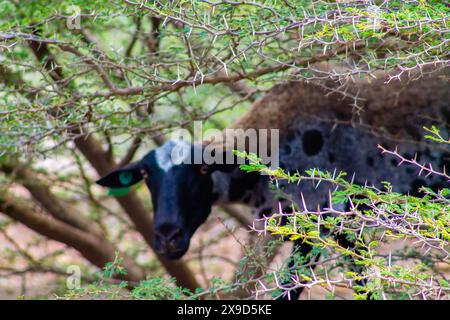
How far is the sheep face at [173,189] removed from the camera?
5770 mm

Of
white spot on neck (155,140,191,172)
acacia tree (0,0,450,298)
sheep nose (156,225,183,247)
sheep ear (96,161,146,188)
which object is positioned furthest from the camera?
sheep ear (96,161,146,188)

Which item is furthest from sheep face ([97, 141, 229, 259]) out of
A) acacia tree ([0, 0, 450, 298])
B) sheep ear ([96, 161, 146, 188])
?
acacia tree ([0, 0, 450, 298])

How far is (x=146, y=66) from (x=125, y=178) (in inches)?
64.5

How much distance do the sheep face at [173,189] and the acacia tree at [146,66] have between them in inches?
10.5

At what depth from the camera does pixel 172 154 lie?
608cm

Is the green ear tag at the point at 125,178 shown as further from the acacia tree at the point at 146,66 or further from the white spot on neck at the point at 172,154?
the acacia tree at the point at 146,66

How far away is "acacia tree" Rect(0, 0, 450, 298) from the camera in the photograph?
4.05 m

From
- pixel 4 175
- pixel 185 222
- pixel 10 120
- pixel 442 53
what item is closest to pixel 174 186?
pixel 185 222

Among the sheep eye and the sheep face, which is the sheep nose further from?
the sheep eye

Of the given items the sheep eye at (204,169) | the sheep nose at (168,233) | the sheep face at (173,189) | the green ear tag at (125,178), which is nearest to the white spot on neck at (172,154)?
the sheep face at (173,189)

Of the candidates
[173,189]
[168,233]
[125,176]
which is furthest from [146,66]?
[125,176]

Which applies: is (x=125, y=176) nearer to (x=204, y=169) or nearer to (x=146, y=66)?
(x=204, y=169)

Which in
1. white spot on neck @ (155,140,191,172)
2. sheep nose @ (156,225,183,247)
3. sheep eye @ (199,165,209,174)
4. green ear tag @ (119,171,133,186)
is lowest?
sheep nose @ (156,225,183,247)

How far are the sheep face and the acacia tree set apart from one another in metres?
0.27
